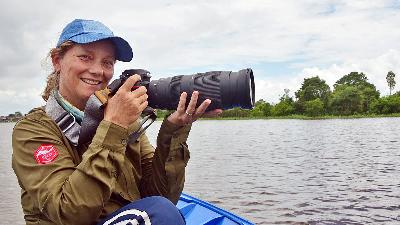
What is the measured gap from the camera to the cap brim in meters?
2.70

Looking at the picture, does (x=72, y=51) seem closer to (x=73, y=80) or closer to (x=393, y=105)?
(x=73, y=80)

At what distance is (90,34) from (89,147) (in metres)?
0.69

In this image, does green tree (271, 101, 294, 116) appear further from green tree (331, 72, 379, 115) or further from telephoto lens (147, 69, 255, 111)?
telephoto lens (147, 69, 255, 111)

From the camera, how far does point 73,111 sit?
2699mm

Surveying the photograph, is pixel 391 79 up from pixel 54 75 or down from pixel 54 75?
up

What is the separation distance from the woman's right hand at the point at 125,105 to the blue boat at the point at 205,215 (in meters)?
2.72

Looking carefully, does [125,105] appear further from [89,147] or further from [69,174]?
[69,174]

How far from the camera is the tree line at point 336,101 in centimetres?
10006

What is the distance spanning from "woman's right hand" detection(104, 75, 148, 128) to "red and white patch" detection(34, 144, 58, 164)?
13.4 inches

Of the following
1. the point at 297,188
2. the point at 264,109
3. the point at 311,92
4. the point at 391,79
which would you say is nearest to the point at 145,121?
the point at 297,188

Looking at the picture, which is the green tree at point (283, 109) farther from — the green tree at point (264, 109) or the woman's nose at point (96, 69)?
the woman's nose at point (96, 69)

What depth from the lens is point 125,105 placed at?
7.95 feet

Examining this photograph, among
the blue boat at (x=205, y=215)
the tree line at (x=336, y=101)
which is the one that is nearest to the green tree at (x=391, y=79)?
the tree line at (x=336, y=101)

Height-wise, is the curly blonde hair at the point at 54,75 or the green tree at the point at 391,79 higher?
the green tree at the point at 391,79
